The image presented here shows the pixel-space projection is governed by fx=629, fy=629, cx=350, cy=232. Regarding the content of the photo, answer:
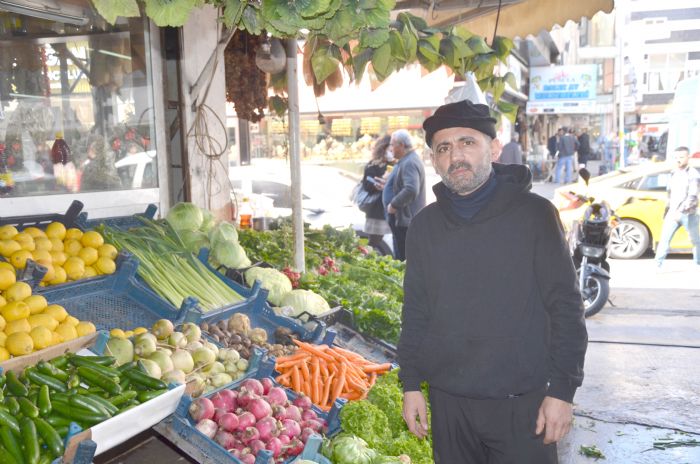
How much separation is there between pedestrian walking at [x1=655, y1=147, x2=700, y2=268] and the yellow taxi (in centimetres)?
64

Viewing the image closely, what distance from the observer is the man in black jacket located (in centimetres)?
260

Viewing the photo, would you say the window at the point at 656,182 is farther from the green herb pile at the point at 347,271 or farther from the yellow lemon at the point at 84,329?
the yellow lemon at the point at 84,329

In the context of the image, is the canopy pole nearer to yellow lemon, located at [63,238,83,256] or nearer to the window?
yellow lemon, located at [63,238,83,256]

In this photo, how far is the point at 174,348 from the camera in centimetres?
336

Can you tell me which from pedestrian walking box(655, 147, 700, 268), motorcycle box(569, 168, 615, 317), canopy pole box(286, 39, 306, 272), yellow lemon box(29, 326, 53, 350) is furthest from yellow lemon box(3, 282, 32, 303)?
pedestrian walking box(655, 147, 700, 268)

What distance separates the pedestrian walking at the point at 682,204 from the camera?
10.7 meters

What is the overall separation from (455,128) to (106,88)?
3.91 m

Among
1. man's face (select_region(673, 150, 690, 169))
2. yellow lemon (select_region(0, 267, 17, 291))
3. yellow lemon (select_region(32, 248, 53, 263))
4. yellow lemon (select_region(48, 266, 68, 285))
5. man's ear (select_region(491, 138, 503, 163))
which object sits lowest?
yellow lemon (select_region(48, 266, 68, 285))

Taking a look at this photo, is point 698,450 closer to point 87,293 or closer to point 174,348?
point 174,348

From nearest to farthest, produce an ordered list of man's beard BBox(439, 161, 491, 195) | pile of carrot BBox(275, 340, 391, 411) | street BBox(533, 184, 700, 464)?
1. man's beard BBox(439, 161, 491, 195)
2. pile of carrot BBox(275, 340, 391, 411)
3. street BBox(533, 184, 700, 464)

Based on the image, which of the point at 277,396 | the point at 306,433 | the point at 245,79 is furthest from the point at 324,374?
the point at 245,79

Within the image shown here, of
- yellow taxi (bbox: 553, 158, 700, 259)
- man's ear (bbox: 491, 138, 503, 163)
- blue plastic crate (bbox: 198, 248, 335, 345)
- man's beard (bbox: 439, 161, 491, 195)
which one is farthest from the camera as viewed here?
yellow taxi (bbox: 553, 158, 700, 259)

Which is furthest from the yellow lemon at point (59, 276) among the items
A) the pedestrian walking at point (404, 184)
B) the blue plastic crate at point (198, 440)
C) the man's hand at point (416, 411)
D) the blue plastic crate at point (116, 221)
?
the pedestrian walking at point (404, 184)

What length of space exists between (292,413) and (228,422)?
0.38 metres
